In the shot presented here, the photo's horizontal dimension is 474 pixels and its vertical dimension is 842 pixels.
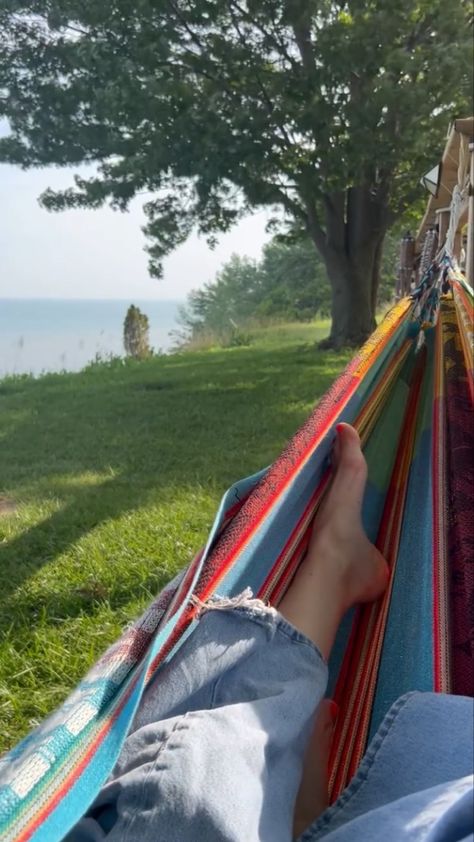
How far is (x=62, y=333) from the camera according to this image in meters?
6.21

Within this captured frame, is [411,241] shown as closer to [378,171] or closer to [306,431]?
[378,171]

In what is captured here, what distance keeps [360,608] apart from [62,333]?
18.4ft

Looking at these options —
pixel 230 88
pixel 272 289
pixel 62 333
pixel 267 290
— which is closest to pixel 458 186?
pixel 230 88

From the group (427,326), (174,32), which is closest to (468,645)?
(427,326)

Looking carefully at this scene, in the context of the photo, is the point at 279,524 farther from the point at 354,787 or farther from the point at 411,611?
the point at 354,787

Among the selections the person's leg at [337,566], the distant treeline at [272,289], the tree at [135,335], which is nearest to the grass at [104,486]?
the person's leg at [337,566]

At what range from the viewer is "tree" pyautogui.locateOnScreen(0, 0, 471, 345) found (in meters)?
4.71

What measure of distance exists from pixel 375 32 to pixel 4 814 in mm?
5100

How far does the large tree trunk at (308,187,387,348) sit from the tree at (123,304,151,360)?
1690 mm

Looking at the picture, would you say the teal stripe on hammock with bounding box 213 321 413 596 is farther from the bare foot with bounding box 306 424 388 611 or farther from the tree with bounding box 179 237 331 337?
the tree with bounding box 179 237 331 337

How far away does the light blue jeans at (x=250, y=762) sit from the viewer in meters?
0.51

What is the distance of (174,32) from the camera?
16.2 feet

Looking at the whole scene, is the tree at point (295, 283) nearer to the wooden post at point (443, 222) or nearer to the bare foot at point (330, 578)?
the wooden post at point (443, 222)

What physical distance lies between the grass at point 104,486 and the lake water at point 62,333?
0.80 ft
